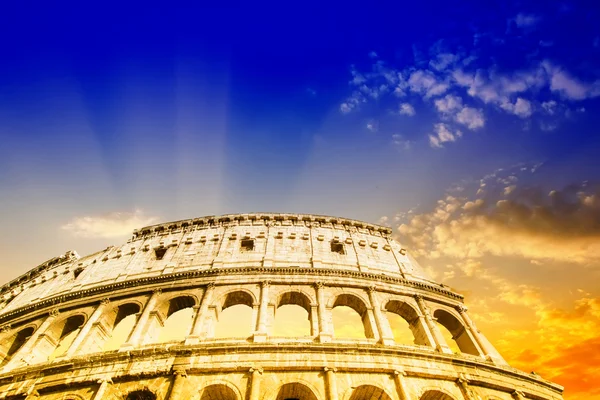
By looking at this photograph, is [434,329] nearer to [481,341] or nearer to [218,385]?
[481,341]

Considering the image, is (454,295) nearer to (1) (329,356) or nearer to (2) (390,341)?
(2) (390,341)

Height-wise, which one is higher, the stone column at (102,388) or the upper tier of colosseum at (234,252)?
the upper tier of colosseum at (234,252)

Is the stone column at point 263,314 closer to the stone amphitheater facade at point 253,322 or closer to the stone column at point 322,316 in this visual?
the stone amphitheater facade at point 253,322

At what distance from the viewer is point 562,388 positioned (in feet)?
52.6

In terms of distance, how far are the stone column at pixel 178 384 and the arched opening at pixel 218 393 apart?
838mm

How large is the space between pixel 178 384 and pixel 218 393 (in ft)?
5.31

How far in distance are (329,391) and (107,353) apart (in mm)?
9651

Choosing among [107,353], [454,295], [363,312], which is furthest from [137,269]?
[454,295]

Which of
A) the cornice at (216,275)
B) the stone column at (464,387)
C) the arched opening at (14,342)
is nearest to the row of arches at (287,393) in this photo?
the stone column at (464,387)

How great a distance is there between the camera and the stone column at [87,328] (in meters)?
15.2

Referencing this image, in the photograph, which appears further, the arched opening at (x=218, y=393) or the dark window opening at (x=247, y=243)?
the dark window opening at (x=247, y=243)

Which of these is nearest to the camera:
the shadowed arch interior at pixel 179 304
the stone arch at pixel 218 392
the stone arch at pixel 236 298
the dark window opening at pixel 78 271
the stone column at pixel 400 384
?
the stone arch at pixel 218 392

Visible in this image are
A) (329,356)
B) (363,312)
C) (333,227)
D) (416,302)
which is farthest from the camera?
(333,227)

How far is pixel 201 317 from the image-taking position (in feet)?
51.5
